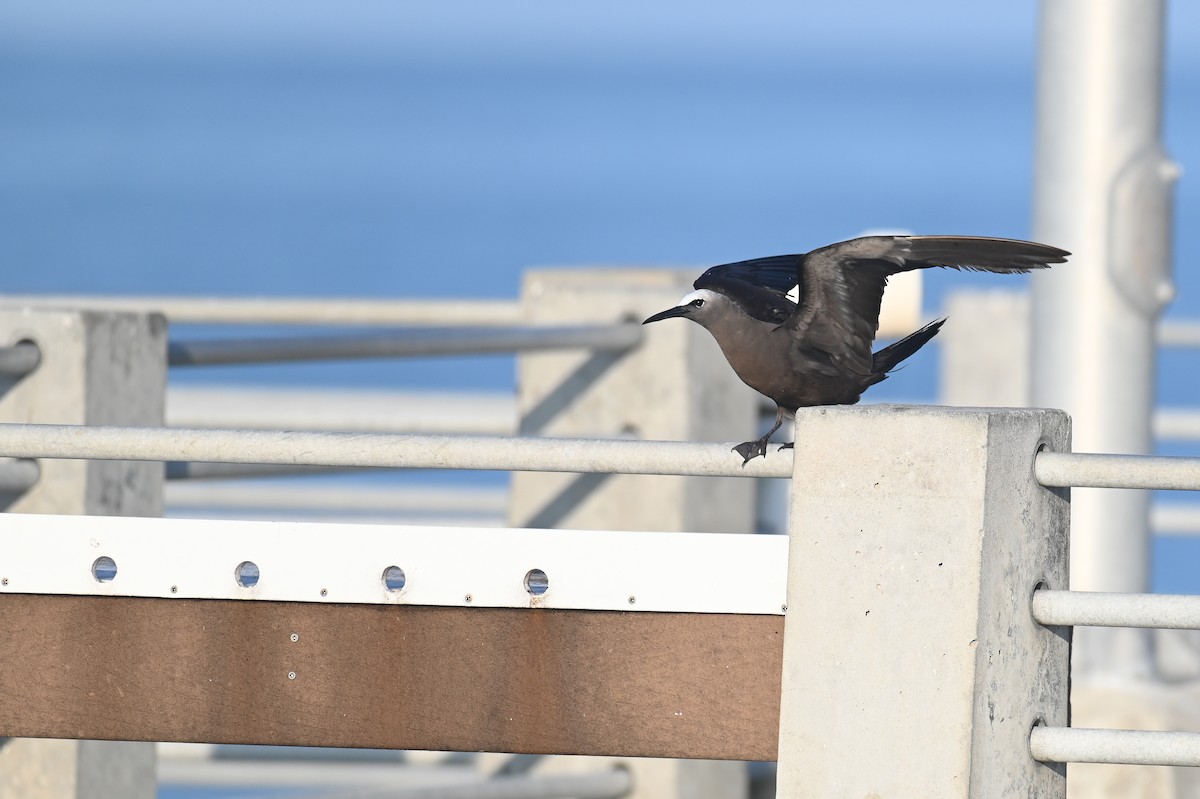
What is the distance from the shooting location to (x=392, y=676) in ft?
8.04

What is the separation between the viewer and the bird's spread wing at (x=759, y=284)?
12.2 feet

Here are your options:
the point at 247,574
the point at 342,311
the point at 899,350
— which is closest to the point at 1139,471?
the point at 247,574

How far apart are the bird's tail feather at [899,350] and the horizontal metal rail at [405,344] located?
99 cm

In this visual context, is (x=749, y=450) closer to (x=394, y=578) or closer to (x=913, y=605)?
(x=913, y=605)

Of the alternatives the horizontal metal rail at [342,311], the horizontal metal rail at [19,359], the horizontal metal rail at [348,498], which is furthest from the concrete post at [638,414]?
the horizontal metal rail at [348,498]

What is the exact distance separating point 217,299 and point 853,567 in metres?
4.14

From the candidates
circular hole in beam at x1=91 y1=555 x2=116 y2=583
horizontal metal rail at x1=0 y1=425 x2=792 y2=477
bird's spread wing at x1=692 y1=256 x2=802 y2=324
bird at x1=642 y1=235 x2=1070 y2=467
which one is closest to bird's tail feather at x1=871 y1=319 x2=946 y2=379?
bird at x1=642 y1=235 x2=1070 y2=467

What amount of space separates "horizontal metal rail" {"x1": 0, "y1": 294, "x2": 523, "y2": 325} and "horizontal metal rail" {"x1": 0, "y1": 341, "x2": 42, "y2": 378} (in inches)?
85.5

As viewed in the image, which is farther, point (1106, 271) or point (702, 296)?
point (1106, 271)

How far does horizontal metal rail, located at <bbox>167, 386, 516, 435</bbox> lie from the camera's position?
17.0ft

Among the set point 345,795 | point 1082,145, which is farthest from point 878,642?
point 1082,145

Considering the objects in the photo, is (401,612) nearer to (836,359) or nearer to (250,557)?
(250,557)

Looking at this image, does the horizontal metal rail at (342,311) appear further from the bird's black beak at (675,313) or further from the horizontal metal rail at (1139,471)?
the horizontal metal rail at (1139,471)

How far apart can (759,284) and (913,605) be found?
191 cm
